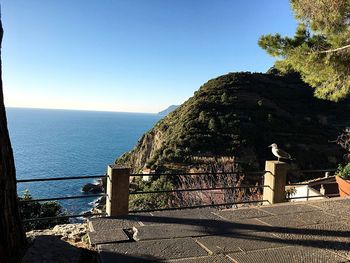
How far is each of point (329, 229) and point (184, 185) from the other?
15.3 metres

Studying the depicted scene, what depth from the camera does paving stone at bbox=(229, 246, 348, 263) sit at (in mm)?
4004

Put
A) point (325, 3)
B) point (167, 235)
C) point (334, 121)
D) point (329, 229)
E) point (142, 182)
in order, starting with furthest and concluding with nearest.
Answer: point (334, 121) < point (142, 182) < point (325, 3) < point (329, 229) < point (167, 235)

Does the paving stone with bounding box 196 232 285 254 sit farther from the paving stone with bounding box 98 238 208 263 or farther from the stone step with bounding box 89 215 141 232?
the stone step with bounding box 89 215 141 232

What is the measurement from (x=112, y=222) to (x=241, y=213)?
2.16 metres

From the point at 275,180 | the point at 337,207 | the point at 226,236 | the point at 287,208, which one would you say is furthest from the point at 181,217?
the point at 337,207

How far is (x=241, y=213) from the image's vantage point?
5883 millimetres

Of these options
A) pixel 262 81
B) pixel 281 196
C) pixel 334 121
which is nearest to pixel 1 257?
pixel 281 196

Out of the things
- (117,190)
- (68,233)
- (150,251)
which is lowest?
(68,233)

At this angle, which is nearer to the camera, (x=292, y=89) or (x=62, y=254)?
(x=62, y=254)

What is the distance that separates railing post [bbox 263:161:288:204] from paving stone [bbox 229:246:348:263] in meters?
2.43

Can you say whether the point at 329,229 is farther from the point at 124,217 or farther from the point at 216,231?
the point at 124,217

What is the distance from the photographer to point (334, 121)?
43031 millimetres

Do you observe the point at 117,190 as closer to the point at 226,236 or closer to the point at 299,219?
the point at 226,236

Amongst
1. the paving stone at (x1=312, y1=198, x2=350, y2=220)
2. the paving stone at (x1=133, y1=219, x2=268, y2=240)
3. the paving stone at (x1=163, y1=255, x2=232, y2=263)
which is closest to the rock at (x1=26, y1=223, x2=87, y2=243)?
the paving stone at (x1=133, y1=219, x2=268, y2=240)
